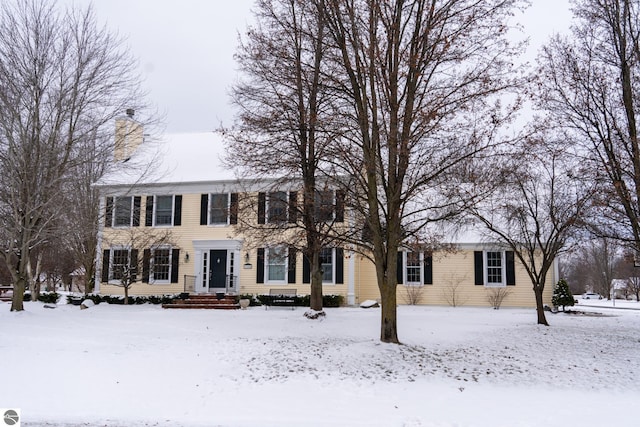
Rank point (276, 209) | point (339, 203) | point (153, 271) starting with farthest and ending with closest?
point (153, 271)
point (276, 209)
point (339, 203)

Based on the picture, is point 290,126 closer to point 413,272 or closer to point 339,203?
point 339,203

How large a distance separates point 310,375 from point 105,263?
18.6 m

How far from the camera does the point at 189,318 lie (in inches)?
637

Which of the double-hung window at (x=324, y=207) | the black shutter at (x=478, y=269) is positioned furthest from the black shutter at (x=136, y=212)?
the black shutter at (x=478, y=269)

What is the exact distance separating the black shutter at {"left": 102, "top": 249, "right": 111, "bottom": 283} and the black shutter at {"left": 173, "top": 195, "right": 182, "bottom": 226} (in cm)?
362

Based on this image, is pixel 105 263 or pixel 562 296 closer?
pixel 562 296

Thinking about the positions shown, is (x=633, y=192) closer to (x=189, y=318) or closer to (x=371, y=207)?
(x=371, y=207)

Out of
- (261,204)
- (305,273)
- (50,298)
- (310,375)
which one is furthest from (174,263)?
(310,375)

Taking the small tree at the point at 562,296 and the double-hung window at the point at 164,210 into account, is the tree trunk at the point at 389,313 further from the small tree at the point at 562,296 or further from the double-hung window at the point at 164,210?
the double-hung window at the point at 164,210

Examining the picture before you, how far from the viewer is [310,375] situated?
9.27 m

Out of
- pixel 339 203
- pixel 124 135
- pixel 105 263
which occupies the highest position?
pixel 124 135

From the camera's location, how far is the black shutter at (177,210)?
25.1m

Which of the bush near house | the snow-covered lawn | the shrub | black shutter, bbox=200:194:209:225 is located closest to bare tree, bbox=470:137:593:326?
the snow-covered lawn

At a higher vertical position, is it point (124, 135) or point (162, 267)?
point (124, 135)
